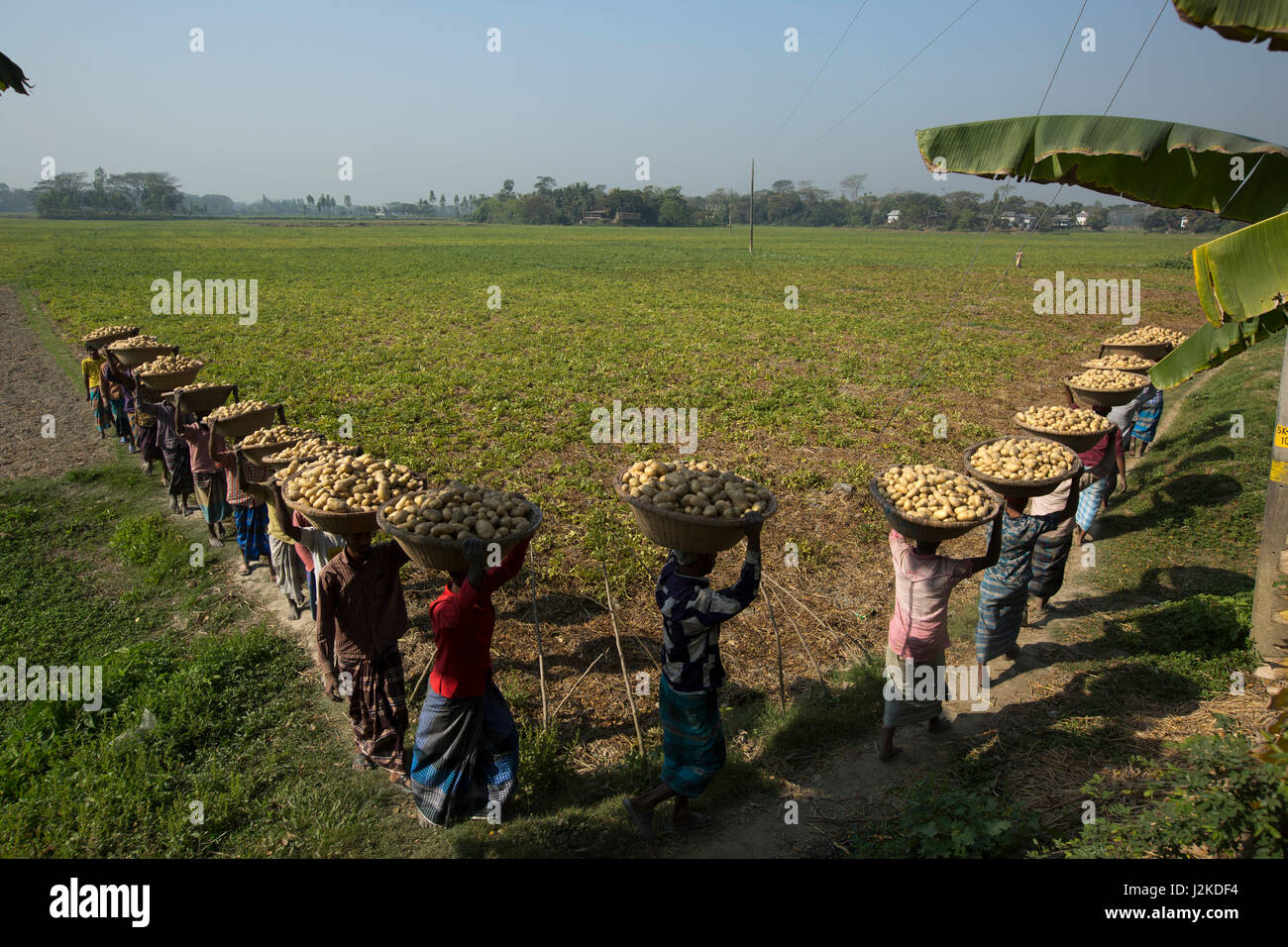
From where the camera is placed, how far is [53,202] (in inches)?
4505

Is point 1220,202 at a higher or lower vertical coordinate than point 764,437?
higher

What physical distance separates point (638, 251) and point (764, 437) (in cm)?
4730

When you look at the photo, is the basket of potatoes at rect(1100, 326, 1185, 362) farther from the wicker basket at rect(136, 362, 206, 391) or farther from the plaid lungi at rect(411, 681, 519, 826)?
the wicker basket at rect(136, 362, 206, 391)

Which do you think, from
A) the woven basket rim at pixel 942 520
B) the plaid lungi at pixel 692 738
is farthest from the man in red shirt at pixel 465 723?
the woven basket rim at pixel 942 520

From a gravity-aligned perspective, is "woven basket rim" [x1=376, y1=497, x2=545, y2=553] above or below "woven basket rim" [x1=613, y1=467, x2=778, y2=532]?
below

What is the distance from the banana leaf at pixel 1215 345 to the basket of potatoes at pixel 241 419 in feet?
24.6

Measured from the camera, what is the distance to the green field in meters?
11.1

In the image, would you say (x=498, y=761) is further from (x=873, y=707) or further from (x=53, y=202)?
(x=53, y=202)

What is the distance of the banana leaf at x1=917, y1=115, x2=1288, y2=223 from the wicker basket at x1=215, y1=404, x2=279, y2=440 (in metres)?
6.31

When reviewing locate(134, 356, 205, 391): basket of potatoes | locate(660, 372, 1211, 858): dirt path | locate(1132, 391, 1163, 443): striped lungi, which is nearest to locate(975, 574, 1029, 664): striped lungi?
locate(660, 372, 1211, 858): dirt path

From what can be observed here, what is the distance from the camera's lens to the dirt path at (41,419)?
11223 millimetres

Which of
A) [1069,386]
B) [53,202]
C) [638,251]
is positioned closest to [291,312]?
[1069,386]

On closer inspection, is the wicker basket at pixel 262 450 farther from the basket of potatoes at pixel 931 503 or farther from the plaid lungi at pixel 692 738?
the basket of potatoes at pixel 931 503

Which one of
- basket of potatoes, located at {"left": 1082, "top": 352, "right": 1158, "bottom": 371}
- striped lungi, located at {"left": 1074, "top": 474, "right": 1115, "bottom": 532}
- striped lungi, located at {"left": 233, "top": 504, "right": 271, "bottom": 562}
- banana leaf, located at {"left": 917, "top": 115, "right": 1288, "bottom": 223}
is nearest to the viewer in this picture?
banana leaf, located at {"left": 917, "top": 115, "right": 1288, "bottom": 223}
